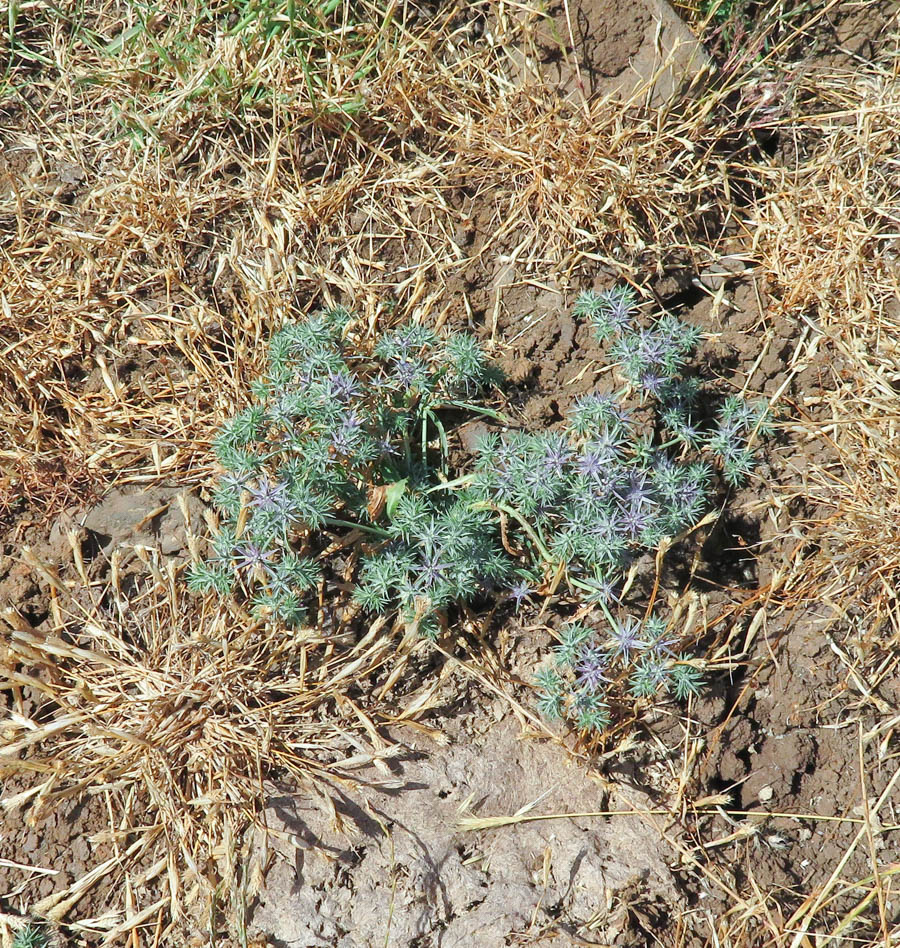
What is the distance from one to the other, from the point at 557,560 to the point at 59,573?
167cm

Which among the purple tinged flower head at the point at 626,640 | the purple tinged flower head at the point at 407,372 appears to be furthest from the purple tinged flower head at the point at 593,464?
the purple tinged flower head at the point at 407,372

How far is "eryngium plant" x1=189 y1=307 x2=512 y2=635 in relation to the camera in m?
2.51

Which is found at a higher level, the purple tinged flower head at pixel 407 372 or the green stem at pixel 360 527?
the purple tinged flower head at pixel 407 372

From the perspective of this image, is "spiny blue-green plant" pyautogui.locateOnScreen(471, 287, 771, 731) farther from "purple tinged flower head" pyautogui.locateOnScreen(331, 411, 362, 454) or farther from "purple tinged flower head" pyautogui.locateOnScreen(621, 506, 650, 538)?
"purple tinged flower head" pyautogui.locateOnScreen(331, 411, 362, 454)

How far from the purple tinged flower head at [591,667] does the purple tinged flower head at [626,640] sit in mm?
47

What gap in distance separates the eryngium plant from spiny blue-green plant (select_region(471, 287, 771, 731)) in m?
0.17

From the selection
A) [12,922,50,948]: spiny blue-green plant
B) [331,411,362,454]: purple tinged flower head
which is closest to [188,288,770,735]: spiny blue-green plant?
[331,411,362,454]: purple tinged flower head

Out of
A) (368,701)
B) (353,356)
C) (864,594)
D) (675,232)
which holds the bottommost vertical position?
(368,701)

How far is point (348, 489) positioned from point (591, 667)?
2.99 ft

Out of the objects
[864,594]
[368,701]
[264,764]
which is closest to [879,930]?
[864,594]

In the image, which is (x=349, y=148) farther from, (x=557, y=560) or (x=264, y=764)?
(x=264, y=764)

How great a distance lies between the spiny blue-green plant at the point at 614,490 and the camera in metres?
2.55

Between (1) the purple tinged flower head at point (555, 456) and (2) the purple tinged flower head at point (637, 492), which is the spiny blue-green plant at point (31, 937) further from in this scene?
(2) the purple tinged flower head at point (637, 492)

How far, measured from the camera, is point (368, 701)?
2.77 meters
